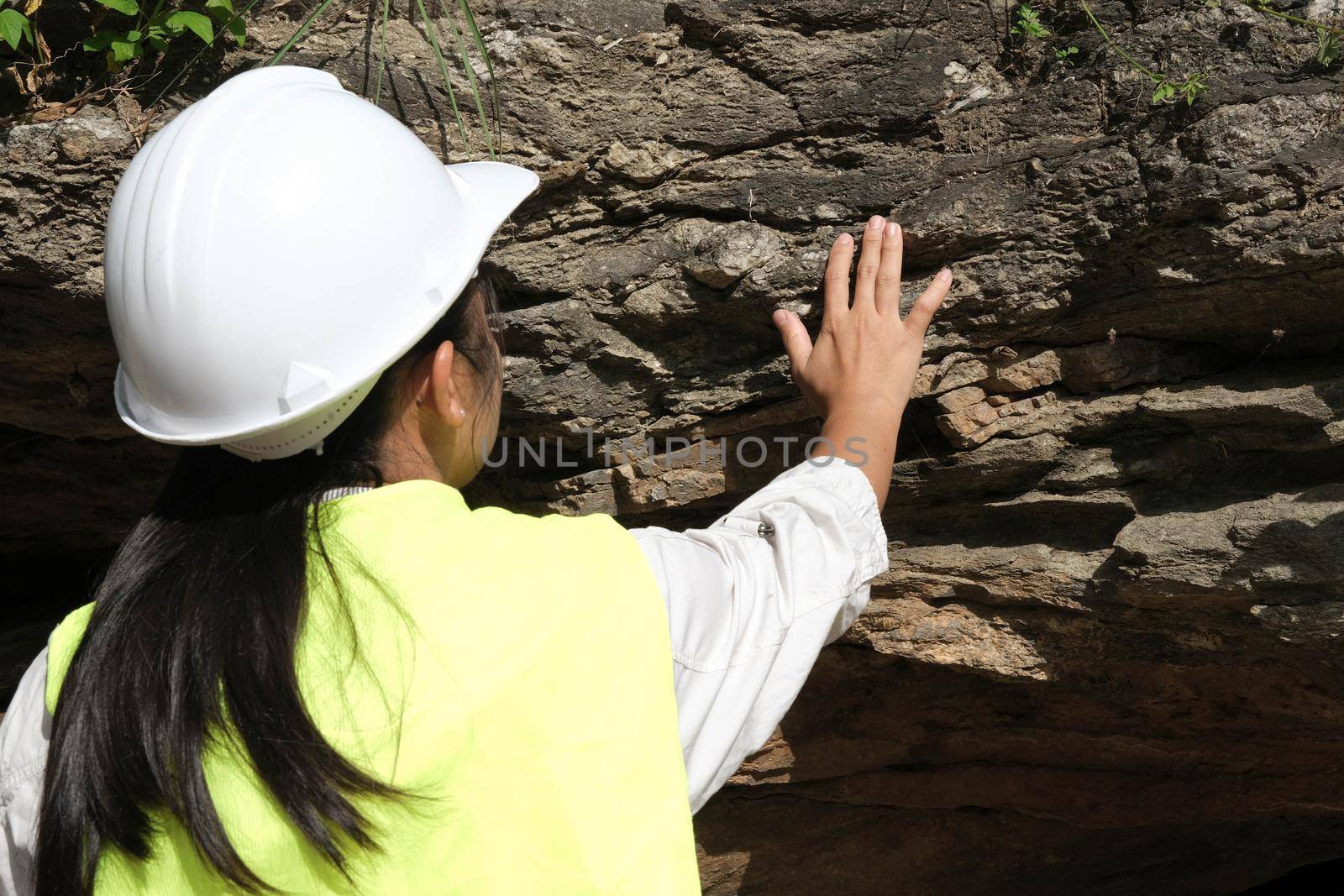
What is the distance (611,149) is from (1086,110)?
3.41 ft

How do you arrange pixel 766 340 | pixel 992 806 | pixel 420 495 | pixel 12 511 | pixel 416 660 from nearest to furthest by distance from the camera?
pixel 416 660 → pixel 420 495 → pixel 766 340 → pixel 12 511 → pixel 992 806

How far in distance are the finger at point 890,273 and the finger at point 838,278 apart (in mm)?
67

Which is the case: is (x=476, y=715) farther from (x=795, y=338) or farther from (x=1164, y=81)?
(x=1164, y=81)

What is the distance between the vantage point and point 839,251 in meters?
2.21

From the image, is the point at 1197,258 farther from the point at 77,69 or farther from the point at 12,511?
the point at 12,511

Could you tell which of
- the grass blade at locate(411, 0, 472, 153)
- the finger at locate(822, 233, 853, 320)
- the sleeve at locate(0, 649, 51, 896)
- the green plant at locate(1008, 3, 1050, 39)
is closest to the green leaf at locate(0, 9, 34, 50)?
the grass blade at locate(411, 0, 472, 153)

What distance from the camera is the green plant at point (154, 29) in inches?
80.7

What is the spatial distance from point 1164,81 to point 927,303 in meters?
0.70

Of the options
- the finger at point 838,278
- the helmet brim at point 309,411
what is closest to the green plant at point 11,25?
the helmet brim at point 309,411

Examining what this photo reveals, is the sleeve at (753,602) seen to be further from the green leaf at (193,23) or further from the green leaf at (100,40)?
the green leaf at (100,40)

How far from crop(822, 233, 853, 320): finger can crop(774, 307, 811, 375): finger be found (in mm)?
67

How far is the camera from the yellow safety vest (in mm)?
1241

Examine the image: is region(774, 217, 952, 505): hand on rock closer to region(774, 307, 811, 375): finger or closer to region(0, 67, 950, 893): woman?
region(774, 307, 811, 375): finger

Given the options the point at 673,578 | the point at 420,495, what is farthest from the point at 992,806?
the point at 420,495
